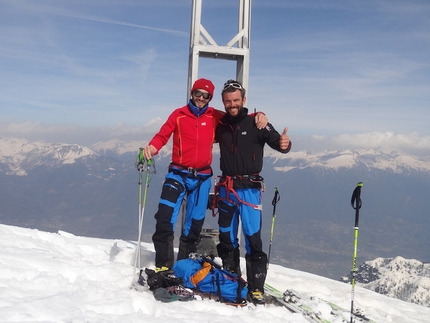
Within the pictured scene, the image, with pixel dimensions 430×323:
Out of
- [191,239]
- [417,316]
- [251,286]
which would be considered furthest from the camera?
[417,316]

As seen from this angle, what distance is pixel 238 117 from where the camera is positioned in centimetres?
588

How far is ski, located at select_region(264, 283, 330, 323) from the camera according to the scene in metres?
5.22

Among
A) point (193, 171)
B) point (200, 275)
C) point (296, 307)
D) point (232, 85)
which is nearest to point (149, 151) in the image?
point (193, 171)

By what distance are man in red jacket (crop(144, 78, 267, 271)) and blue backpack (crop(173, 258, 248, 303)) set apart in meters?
0.32

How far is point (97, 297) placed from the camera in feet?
15.5

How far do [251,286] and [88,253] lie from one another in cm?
349

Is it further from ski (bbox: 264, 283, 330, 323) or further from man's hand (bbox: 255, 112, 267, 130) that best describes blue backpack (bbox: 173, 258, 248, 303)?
man's hand (bbox: 255, 112, 267, 130)

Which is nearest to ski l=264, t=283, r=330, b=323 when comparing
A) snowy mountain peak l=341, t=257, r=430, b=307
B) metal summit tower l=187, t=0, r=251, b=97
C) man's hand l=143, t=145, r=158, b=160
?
man's hand l=143, t=145, r=158, b=160

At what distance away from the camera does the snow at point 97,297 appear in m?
4.21

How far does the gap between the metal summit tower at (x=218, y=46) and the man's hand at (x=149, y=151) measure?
241 cm

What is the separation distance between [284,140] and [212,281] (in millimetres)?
2288

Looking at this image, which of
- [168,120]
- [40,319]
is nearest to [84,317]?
[40,319]

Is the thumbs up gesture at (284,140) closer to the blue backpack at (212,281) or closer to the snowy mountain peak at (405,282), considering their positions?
the blue backpack at (212,281)

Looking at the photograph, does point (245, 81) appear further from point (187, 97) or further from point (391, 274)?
point (391, 274)
